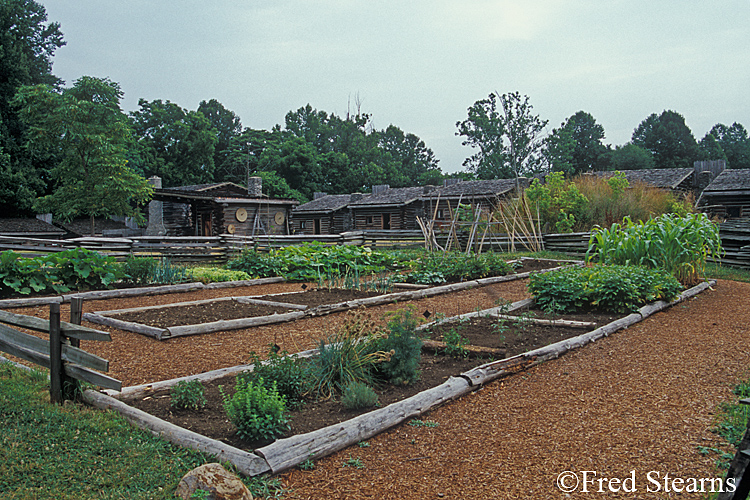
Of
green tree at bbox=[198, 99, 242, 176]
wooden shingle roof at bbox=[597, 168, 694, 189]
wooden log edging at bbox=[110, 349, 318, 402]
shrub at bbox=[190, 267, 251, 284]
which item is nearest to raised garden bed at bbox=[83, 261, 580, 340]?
wooden log edging at bbox=[110, 349, 318, 402]

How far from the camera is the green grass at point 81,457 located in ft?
9.31

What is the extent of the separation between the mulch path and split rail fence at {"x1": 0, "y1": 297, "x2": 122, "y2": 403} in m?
1.82

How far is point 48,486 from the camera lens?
2.88 m

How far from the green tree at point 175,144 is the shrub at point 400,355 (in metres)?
42.9

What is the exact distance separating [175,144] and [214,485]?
4725 cm

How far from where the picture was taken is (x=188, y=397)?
3930 millimetres

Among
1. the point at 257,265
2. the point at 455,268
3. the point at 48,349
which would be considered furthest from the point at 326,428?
the point at 257,265

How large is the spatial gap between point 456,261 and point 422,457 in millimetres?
9002

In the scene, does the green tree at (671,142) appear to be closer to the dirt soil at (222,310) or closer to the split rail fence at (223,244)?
the split rail fence at (223,244)

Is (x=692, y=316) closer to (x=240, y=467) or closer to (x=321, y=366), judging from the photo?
(x=321, y=366)

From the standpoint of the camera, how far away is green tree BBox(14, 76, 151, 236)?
2317 centimetres

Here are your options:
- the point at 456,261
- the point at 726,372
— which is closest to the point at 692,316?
the point at 726,372

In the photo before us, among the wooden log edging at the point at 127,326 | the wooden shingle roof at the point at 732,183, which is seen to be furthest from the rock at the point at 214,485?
the wooden shingle roof at the point at 732,183

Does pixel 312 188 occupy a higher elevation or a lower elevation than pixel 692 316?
higher
